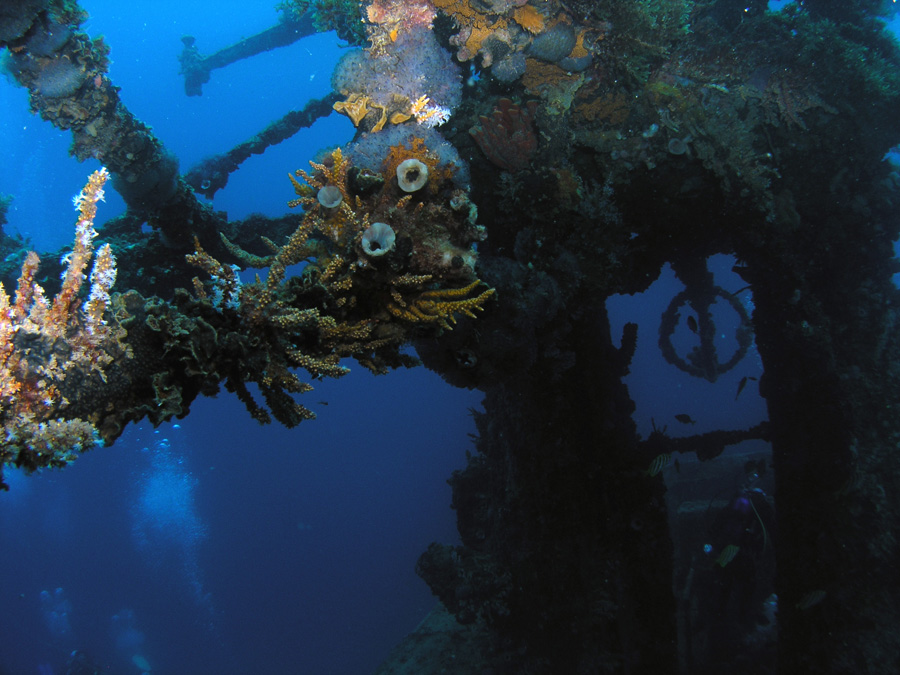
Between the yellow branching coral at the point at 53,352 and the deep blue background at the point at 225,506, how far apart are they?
112 feet

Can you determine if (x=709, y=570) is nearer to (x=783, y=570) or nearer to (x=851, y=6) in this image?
(x=783, y=570)

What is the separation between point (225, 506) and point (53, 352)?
2849 inches

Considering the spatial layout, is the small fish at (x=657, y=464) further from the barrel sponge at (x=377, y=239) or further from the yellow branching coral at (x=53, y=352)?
the yellow branching coral at (x=53, y=352)

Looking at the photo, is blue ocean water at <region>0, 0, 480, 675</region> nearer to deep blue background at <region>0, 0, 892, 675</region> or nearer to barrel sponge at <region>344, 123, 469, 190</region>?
deep blue background at <region>0, 0, 892, 675</region>

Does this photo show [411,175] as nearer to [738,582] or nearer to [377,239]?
[377,239]

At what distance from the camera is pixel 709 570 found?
31.9ft

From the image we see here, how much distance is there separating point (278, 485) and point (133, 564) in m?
18.6

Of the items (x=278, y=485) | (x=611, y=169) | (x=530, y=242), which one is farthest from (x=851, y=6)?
(x=278, y=485)

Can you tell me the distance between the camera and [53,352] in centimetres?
198

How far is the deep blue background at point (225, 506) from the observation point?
44.3 m

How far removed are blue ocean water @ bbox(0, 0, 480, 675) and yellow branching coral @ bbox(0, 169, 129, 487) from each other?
28.0 m

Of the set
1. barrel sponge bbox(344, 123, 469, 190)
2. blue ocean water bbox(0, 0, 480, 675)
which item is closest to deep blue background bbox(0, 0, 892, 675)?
blue ocean water bbox(0, 0, 480, 675)

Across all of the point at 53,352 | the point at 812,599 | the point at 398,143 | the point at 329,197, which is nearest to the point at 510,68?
the point at 398,143

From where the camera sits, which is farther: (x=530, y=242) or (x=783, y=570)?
(x=783, y=570)
